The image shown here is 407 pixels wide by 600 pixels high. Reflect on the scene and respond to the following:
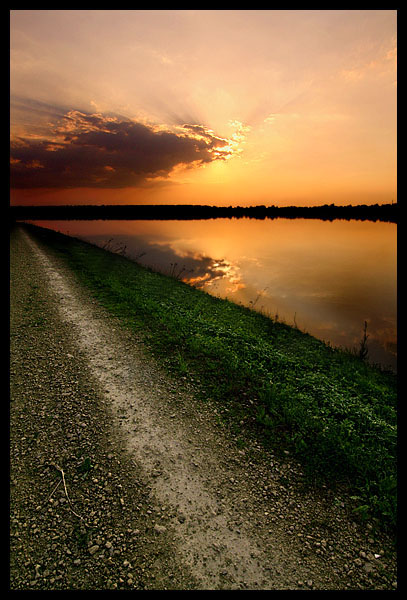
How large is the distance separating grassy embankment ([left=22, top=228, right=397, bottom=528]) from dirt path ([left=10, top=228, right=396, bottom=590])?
24.8 inches

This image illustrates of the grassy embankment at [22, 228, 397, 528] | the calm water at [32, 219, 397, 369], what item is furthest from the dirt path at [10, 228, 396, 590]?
the calm water at [32, 219, 397, 369]

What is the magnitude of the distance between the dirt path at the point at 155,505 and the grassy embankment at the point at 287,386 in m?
0.63

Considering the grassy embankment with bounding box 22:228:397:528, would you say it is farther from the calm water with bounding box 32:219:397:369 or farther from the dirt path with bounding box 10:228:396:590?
the calm water with bounding box 32:219:397:369

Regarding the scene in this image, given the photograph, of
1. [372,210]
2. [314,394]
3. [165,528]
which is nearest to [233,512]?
[165,528]

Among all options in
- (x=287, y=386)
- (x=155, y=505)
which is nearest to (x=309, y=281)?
(x=287, y=386)

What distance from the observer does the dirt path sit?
13.3 ft

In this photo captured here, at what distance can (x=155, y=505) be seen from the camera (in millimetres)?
4953

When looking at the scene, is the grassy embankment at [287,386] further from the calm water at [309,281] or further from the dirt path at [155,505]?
the calm water at [309,281]

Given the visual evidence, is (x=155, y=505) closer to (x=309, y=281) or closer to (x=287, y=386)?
(x=287, y=386)

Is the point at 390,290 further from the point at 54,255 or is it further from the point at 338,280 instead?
the point at 54,255

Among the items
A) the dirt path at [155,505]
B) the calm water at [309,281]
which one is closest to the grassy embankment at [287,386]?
the dirt path at [155,505]

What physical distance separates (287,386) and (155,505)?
5128mm

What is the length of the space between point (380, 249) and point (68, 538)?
5303 cm

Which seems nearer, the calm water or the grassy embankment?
the grassy embankment
